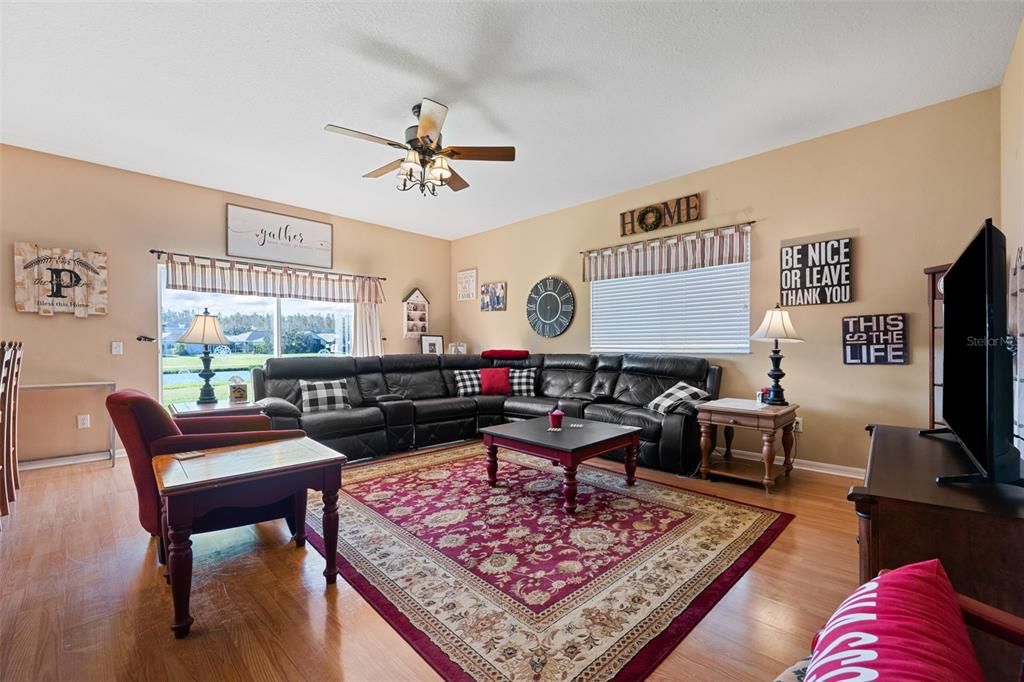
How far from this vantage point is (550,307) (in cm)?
575

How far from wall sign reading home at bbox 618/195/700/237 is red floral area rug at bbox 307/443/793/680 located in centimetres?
272

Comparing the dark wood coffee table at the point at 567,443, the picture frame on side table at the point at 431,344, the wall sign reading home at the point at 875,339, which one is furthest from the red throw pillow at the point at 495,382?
the wall sign reading home at the point at 875,339

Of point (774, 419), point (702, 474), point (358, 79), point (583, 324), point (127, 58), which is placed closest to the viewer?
Result: point (127, 58)

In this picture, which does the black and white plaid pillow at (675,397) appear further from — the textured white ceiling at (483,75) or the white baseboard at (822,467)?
the textured white ceiling at (483,75)

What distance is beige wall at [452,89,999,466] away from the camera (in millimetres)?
3066

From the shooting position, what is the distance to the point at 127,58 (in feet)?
8.52

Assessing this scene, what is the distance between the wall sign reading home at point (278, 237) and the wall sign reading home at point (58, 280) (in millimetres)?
1173

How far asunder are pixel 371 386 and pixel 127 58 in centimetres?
319

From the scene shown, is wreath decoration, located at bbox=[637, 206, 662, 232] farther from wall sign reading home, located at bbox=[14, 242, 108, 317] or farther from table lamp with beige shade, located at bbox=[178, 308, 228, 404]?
wall sign reading home, located at bbox=[14, 242, 108, 317]

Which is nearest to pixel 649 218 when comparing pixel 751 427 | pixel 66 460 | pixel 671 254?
pixel 671 254

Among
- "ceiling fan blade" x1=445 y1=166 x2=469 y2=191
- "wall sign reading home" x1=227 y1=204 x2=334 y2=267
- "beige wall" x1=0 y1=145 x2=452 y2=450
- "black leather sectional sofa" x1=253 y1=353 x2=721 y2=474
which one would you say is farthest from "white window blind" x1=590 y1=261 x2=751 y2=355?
"beige wall" x1=0 y1=145 x2=452 y2=450

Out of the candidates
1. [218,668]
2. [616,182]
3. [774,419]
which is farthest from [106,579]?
[616,182]

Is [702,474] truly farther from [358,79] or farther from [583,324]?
[358,79]

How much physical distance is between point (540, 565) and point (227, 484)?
1426mm
